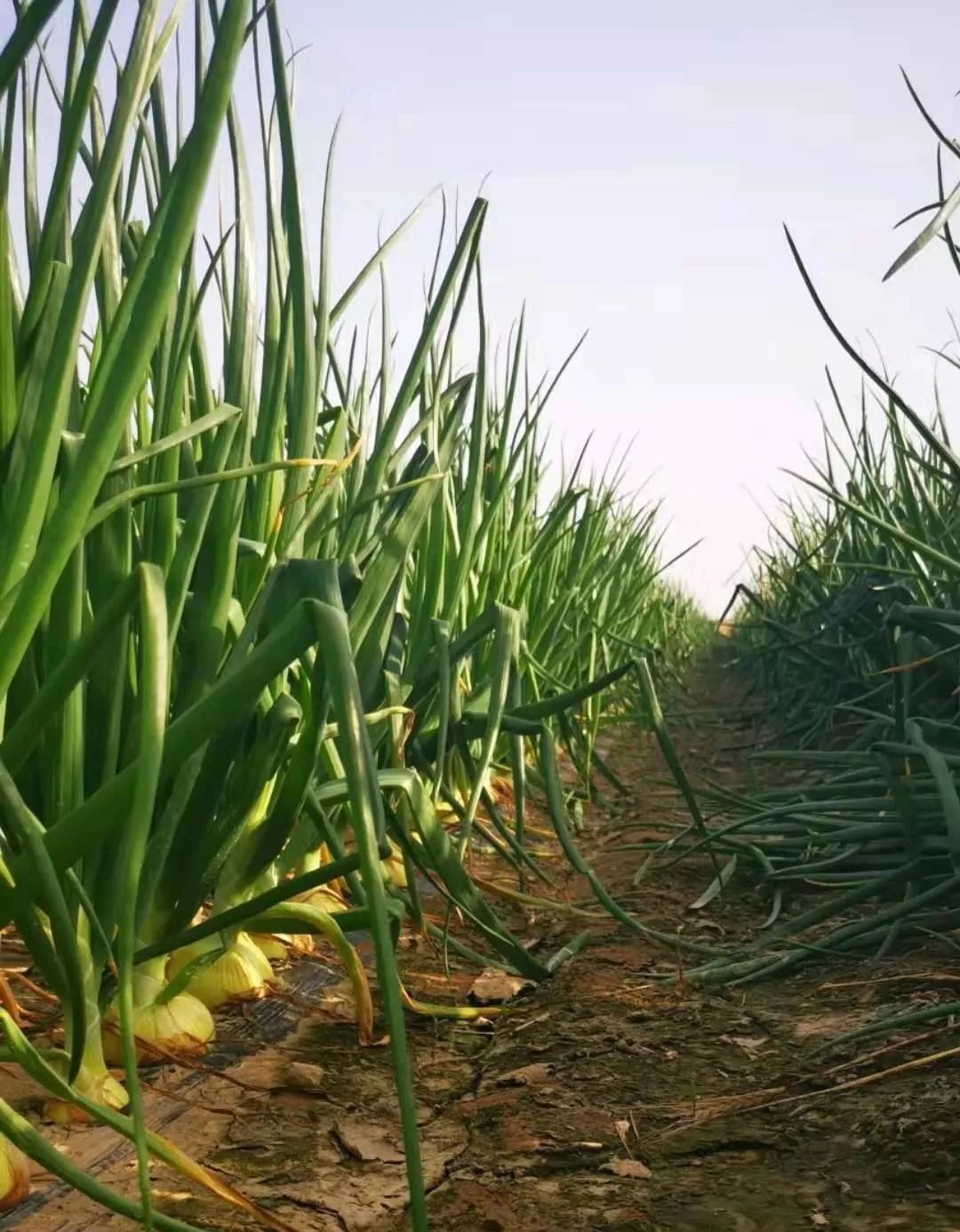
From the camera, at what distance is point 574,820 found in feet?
6.10

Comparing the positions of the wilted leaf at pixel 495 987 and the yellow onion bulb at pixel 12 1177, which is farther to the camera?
the wilted leaf at pixel 495 987

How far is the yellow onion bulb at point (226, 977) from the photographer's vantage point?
897 millimetres

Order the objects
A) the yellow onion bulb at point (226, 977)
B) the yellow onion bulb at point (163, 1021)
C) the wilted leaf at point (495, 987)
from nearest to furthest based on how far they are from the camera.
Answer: the yellow onion bulb at point (163, 1021)
the yellow onion bulb at point (226, 977)
the wilted leaf at point (495, 987)

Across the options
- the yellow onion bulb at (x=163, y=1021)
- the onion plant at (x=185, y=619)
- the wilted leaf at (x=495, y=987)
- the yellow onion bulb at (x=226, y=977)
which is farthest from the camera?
the wilted leaf at (x=495, y=987)

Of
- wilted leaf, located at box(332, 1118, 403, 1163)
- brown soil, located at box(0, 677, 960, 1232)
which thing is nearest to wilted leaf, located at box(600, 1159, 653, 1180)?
brown soil, located at box(0, 677, 960, 1232)

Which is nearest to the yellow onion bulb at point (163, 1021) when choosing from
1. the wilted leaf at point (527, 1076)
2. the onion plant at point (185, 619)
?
A: the onion plant at point (185, 619)

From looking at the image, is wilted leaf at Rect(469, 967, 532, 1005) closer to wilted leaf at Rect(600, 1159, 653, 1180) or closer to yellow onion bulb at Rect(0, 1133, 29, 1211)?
wilted leaf at Rect(600, 1159, 653, 1180)

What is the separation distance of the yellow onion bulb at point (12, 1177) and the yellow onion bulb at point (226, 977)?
268mm

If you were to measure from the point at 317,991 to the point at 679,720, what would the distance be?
2657 millimetres

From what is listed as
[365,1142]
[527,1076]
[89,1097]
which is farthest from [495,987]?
[89,1097]

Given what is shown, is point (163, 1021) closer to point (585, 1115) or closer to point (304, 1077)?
point (304, 1077)

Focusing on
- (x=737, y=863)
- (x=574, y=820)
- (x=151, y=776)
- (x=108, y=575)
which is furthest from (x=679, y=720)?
(x=151, y=776)

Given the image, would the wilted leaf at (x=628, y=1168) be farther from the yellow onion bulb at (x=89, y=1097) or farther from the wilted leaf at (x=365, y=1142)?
the yellow onion bulb at (x=89, y=1097)

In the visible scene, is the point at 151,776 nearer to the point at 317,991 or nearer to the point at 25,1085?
the point at 25,1085
